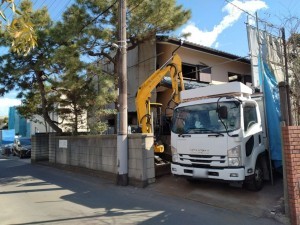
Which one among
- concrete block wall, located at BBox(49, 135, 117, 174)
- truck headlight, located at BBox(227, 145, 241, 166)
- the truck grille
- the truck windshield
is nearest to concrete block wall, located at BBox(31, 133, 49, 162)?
concrete block wall, located at BBox(49, 135, 117, 174)

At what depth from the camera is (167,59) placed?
16250mm

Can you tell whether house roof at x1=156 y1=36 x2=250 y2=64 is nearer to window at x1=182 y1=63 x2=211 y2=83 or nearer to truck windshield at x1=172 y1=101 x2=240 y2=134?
window at x1=182 y1=63 x2=211 y2=83

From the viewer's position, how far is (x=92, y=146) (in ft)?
42.6

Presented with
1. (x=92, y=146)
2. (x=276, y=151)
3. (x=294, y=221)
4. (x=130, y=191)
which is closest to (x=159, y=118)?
(x=92, y=146)

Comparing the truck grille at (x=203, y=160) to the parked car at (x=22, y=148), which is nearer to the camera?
the truck grille at (x=203, y=160)

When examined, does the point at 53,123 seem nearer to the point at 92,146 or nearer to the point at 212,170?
the point at 92,146

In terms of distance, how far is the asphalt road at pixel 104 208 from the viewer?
643 cm

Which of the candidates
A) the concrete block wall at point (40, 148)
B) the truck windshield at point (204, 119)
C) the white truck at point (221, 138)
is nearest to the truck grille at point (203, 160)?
the white truck at point (221, 138)

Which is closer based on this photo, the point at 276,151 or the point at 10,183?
the point at 276,151

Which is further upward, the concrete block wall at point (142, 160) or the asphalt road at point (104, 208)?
the concrete block wall at point (142, 160)

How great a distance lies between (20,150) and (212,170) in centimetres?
2286

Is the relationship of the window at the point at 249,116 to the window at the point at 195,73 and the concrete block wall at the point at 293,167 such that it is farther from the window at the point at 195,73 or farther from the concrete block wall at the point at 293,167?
the window at the point at 195,73

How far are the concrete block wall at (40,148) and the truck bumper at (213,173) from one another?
14383 millimetres

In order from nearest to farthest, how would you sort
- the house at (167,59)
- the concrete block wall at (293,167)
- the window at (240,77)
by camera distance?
1. the concrete block wall at (293,167)
2. the house at (167,59)
3. the window at (240,77)
